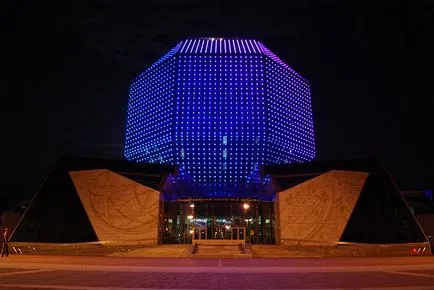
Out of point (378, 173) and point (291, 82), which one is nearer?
point (378, 173)

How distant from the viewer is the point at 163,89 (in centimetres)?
8375

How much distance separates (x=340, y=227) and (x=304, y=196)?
4.20 meters

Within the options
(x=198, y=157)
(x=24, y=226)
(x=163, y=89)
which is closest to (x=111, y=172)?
(x=24, y=226)

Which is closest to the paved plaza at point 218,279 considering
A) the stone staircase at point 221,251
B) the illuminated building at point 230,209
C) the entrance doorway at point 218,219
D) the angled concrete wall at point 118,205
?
the stone staircase at point 221,251

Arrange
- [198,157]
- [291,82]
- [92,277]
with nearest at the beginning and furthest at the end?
[92,277] < [198,157] < [291,82]

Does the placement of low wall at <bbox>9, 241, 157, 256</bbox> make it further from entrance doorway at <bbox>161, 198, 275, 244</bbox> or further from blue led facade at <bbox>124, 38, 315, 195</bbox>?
blue led facade at <bbox>124, 38, 315, 195</bbox>

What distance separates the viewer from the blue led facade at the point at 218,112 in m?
76.8

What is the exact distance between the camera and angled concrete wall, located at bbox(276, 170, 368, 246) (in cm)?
3647

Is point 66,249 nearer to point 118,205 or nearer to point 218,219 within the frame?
point 118,205

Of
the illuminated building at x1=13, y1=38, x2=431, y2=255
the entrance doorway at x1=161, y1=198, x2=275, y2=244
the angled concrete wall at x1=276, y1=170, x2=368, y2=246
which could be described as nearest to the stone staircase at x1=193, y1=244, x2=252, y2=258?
the illuminated building at x1=13, y1=38, x2=431, y2=255

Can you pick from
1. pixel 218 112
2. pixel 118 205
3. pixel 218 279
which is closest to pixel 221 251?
pixel 118 205

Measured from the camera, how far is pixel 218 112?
260 ft

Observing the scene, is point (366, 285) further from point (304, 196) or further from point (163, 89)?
point (163, 89)

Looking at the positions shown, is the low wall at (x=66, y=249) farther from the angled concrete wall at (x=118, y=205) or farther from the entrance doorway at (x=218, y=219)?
the entrance doorway at (x=218, y=219)
